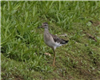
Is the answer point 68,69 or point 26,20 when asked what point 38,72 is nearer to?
point 68,69

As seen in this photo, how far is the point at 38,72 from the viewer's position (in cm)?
710

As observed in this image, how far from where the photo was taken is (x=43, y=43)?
829cm

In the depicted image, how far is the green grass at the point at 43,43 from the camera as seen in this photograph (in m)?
7.10

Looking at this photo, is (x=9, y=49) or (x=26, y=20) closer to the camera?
(x=9, y=49)

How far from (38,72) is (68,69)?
1.22 meters

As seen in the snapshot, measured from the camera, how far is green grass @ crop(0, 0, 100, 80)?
279 inches

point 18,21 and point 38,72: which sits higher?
point 18,21

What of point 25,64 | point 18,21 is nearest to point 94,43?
point 18,21

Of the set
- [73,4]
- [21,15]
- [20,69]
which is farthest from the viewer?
[73,4]

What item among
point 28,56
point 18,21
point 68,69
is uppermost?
point 18,21

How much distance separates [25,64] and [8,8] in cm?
216

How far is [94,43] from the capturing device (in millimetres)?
9922

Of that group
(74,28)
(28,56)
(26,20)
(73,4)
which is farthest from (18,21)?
(73,4)

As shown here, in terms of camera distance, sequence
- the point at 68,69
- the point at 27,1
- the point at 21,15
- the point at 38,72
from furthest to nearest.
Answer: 1. the point at 27,1
2. the point at 21,15
3. the point at 68,69
4. the point at 38,72
